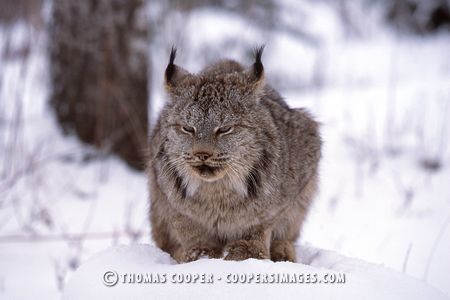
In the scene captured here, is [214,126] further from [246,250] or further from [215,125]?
[246,250]

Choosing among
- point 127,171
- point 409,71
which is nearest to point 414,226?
point 127,171

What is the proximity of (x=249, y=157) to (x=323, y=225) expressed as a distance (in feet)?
8.24

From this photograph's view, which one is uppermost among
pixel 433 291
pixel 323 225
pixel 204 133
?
pixel 204 133

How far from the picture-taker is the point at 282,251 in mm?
3836

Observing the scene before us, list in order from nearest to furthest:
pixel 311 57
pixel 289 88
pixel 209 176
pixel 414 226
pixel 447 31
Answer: pixel 209 176, pixel 414 226, pixel 289 88, pixel 311 57, pixel 447 31

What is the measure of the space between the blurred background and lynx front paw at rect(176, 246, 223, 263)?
3.70 feet

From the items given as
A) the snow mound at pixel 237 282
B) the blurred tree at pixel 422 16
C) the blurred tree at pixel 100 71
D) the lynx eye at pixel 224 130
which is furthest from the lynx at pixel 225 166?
the blurred tree at pixel 422 16

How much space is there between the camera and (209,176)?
3355 millimetres

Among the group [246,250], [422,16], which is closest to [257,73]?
[246,250]

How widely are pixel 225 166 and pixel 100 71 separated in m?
3.48

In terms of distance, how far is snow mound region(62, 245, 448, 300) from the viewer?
275cm

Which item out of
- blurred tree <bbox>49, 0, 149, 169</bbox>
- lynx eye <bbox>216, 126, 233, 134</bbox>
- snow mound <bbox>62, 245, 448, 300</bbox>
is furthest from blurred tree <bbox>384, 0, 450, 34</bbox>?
snow mound <bbox>62, 245, 448, 300</bbox>

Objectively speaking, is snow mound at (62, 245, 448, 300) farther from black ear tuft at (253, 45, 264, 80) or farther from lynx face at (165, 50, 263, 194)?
black ear tuft at (253, 45, 264, 80)

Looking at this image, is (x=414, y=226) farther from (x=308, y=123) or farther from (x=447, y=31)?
(x=447, y=31)
